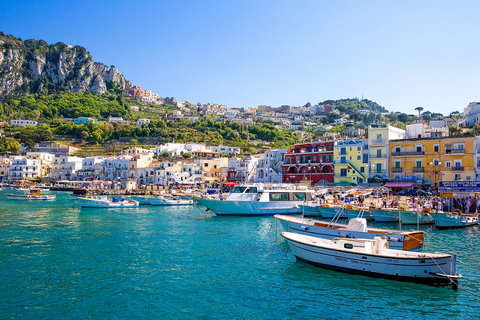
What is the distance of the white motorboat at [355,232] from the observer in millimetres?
15906

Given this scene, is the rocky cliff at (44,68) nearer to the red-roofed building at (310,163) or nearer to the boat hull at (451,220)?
the red-roofed building at (310,163)

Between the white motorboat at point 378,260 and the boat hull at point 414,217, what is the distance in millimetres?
15002

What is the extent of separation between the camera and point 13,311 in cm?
1090

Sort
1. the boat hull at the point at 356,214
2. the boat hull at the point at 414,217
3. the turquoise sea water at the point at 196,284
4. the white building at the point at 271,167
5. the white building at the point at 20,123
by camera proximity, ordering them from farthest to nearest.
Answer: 1. the white building at the point at 20,123
2. the white building at the point at 271,167
3. the boat hull at the point at 356,214
4. the boat hull at the point at 414,217
5. the turquoise sea water at the point at 196,284

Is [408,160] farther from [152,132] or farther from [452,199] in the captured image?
[152,132]

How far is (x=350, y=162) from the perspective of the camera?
52875 millimetres

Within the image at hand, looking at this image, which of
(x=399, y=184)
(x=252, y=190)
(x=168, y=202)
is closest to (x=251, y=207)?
(x=252, y=190)

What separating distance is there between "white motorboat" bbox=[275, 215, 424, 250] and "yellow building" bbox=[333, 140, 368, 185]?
33.4 metres

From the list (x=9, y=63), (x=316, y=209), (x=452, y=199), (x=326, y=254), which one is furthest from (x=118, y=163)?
(x=9, y=63)

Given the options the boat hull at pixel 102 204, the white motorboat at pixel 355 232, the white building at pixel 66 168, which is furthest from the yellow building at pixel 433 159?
the white building at pixel 66 168

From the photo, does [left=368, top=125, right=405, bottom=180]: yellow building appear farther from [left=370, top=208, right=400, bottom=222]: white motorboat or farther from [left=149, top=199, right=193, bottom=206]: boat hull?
[left=149, top=199, right=193, bottom=206]: boat hull

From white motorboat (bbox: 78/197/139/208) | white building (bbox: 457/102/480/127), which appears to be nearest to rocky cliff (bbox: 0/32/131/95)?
white motorboat (bbox: 78/197/139/208)

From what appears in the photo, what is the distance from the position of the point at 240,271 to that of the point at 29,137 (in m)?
115

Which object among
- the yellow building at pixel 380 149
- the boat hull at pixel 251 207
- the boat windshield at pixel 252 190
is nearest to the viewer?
the boat hull at pixel 251 207
